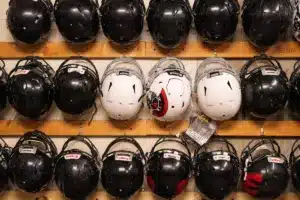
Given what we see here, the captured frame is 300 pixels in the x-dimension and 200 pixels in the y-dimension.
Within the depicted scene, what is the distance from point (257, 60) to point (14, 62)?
1.82 m

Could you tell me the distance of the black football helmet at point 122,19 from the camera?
10.4 feet

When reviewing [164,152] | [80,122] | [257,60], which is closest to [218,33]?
[257,60]

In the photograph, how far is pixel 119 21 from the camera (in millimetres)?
3178

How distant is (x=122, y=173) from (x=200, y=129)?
2.17ft

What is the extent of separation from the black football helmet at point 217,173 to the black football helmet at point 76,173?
0.71 meters

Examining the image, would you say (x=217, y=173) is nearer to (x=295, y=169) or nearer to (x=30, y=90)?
(x=295, y=169)

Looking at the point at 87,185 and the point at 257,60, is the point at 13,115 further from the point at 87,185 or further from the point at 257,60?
the point at 257,60

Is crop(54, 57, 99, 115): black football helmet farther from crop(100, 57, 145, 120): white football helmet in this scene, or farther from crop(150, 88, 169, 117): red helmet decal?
crop(150, 88, 169, 117): red helmet decal

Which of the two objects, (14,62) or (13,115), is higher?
(14,62)

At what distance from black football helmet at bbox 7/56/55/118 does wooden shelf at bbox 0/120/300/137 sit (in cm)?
22

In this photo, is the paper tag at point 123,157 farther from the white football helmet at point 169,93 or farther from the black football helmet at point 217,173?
the black football helmet at point 217,173

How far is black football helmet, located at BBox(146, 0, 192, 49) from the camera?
316 centimetres

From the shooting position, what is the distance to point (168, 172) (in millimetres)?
3109

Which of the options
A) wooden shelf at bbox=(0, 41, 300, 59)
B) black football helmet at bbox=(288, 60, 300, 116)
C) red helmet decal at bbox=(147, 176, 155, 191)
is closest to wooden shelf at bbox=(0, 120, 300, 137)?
black football helmet at bbox=(288, 60, 300, 116)
